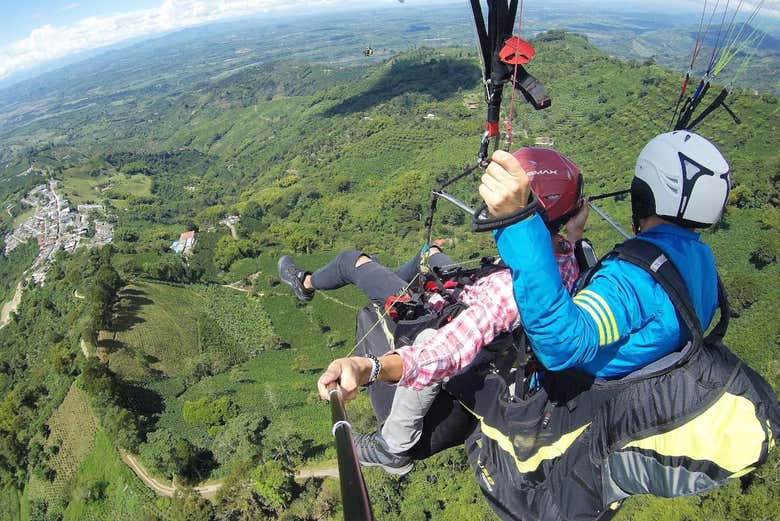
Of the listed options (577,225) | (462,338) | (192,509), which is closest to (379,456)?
(462,338)

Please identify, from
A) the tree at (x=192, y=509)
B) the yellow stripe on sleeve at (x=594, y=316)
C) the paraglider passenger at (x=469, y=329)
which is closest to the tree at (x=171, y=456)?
the tree at (x=192, y=509)

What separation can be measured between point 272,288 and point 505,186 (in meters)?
47.8

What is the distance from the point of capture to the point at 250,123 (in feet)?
411

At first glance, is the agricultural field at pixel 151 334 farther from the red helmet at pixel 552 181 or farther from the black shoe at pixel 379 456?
the red helmet at pixel 552 181

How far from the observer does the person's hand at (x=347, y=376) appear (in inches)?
66.2

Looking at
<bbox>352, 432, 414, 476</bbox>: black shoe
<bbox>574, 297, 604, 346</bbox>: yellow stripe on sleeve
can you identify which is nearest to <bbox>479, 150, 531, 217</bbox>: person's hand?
<bbox>574, 297, 604, 346</bbox>: yellow stripe on sleeve


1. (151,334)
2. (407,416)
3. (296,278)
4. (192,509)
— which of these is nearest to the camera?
(407,416)

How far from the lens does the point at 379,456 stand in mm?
3297

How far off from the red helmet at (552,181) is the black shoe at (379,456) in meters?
2.01

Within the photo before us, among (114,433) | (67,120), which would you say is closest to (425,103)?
(114,433)

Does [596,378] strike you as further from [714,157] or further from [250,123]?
[250,123]

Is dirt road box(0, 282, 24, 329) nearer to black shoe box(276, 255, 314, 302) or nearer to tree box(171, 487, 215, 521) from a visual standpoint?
tree box(171, 487, 215, 521)

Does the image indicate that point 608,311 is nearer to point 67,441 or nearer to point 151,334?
point 67,441

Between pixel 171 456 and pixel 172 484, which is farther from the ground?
pixel 171 456
